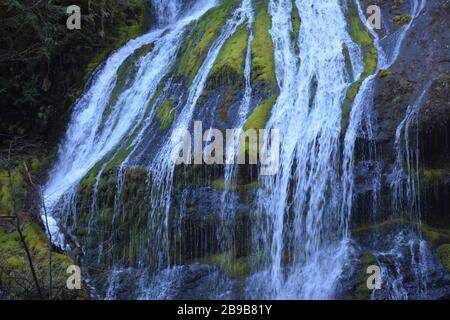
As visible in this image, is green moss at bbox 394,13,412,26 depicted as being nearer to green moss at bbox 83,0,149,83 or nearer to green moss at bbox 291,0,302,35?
green moss at bbox 291,0,302,35

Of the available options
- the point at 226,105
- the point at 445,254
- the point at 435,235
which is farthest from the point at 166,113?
the point at 445,254

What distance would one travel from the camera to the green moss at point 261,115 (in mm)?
9836

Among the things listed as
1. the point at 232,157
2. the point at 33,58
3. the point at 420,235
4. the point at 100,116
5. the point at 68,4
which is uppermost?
the point at 68,4

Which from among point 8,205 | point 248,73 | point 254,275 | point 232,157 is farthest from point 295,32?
point 8,205

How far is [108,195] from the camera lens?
410 inches

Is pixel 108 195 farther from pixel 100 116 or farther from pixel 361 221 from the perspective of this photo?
pixel 361 221

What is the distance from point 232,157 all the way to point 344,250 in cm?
229

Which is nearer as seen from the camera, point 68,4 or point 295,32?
point 295,32

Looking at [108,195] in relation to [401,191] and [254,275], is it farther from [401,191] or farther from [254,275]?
[401,191]

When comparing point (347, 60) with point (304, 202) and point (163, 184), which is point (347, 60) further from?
point (163, 184)

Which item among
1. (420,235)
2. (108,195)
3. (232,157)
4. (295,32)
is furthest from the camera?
(295,32)

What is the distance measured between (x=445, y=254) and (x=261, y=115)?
3663 millimetres

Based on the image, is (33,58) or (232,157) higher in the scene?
(33,58)
